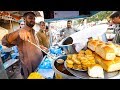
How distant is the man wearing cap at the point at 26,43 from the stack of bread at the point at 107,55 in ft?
1.23

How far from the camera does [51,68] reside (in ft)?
4.79

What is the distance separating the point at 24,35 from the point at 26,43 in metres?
0.06

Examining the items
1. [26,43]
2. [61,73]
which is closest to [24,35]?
[26,43]

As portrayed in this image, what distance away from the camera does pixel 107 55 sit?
137cm

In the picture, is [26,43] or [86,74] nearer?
[86,74]

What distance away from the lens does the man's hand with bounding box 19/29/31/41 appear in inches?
57.7

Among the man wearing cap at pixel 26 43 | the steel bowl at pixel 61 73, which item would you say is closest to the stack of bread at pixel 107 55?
the steel bowl at pixel 61 73

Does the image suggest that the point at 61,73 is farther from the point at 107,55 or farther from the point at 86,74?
the point at 107,55

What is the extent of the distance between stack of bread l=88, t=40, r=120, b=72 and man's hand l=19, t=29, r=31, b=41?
430mm
